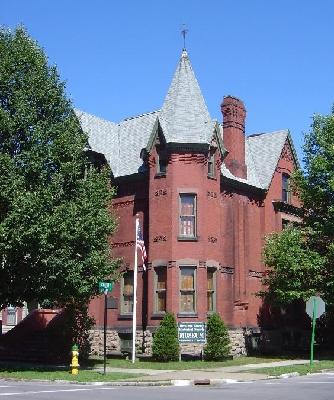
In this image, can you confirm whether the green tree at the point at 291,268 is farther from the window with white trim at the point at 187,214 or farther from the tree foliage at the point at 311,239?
the window with white trim at the point at 187,214

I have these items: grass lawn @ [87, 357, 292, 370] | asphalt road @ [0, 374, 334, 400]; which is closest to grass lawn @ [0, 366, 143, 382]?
asphalt road @ [0, 374, 334, 400]

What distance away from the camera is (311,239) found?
31297mm

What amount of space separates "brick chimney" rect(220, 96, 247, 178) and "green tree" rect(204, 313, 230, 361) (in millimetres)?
9582

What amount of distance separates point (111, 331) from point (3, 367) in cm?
857

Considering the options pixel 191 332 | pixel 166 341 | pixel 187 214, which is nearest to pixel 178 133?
pixel 187 214

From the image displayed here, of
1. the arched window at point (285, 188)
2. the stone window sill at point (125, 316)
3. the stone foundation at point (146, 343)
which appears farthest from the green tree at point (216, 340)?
the arched window at point (285, 188)

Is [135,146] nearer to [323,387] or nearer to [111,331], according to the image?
[111,331]

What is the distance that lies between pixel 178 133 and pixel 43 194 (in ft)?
31.8

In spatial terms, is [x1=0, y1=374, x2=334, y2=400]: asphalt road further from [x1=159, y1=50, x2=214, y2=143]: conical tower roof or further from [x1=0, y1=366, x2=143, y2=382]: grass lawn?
[x1=159, y1=50, x2=214, y2=143]: conical tower roof

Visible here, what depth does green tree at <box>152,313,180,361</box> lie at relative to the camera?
1069 inches

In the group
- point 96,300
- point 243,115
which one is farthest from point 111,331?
point 243,115

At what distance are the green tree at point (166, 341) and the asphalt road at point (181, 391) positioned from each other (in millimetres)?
8061

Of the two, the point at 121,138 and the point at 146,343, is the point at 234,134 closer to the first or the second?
the point at 121,138

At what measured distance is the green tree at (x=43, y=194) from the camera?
22.2 metres
